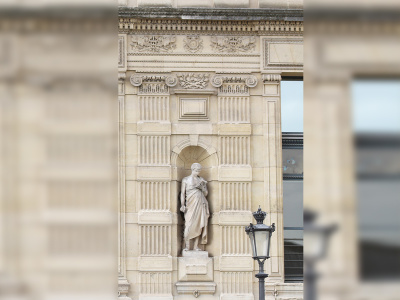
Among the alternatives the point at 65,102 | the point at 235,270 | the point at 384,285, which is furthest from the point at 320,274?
the point at 235,270

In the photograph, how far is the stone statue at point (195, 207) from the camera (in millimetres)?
20516

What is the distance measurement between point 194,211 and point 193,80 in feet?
10.2

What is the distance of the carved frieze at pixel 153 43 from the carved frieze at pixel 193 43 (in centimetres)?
31

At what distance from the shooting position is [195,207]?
67.3 ft

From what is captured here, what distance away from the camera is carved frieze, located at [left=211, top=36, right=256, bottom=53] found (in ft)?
70.3

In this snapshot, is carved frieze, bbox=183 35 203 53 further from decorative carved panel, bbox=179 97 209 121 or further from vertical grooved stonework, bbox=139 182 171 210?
vertical grooved stonework, bbox=139 182 171 210

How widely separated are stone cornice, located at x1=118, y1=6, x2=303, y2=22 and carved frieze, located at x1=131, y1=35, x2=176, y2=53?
521 millimetres

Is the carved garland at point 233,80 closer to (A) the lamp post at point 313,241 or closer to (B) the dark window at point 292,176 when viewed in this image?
(B) the dark window at point 292,176

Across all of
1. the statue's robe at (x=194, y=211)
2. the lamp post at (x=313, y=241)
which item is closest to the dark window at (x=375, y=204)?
the lamp post at (x=313, y=241)

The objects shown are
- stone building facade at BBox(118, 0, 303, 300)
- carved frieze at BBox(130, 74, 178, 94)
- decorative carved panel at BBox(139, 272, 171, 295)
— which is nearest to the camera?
decorative carved panel at BBox(139, 272, 171, 295)

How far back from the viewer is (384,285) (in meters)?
2.92

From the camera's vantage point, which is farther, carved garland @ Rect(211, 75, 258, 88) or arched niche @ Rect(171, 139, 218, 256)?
carved garland @ Rect(211, 75, 258, 88)

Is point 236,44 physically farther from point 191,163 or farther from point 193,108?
point 191,163

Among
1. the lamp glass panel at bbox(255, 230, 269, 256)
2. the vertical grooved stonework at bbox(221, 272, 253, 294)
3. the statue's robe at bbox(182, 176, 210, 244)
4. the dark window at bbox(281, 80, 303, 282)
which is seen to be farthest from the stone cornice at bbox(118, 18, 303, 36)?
the lamp glass panel at bbox(255, 230, 269, 256)
